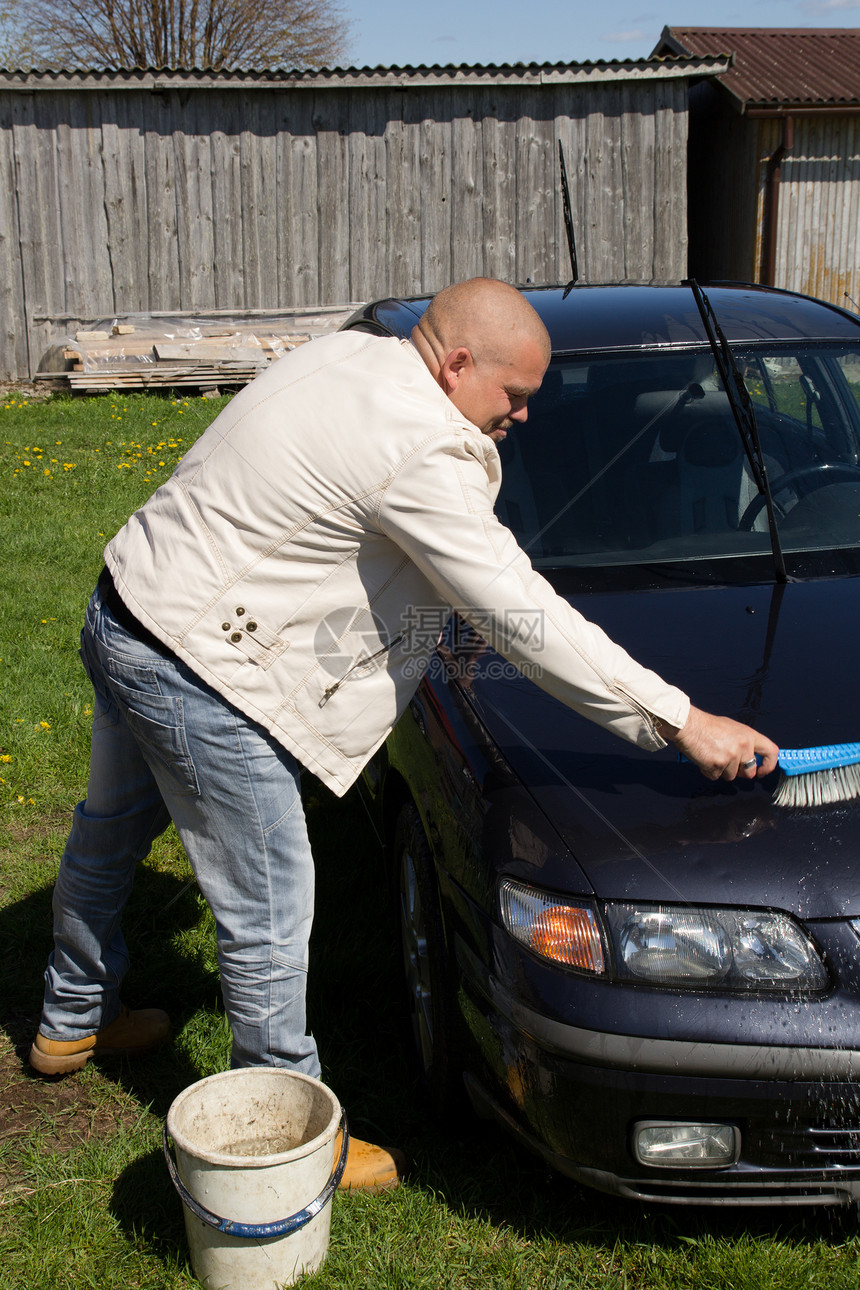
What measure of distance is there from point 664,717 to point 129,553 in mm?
1073

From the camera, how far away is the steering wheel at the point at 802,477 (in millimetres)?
3174

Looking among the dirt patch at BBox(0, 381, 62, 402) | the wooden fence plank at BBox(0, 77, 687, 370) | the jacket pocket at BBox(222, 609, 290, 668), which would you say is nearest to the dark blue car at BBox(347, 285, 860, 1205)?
the jacket pocket at BBox(222, 609, 290, 668)

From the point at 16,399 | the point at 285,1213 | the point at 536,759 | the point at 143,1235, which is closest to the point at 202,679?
the point at 536,759

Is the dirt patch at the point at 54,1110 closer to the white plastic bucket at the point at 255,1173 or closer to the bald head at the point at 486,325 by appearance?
the white plastic bucket at the point at 255,1173

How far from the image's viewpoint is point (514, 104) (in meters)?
12.5

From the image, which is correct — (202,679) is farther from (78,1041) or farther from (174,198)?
(174,198)

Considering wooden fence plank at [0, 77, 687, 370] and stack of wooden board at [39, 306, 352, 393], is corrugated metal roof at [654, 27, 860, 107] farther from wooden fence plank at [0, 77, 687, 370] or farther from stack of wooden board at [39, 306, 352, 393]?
stack of wooden board at [39, 306, 352, 393]

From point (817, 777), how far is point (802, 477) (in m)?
1.50

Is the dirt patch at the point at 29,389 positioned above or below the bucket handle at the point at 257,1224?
above

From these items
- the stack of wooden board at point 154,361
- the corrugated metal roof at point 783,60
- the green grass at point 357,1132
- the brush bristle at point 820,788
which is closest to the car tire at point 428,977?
the green grass at point 357,1132

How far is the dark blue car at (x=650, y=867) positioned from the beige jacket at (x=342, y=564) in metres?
0.23

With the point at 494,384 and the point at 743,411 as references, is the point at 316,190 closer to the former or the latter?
the point at 743,411

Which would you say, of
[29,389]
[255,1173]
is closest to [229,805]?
[255,1173]

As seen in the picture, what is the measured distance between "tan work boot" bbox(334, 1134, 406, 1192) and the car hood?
2.92ft
